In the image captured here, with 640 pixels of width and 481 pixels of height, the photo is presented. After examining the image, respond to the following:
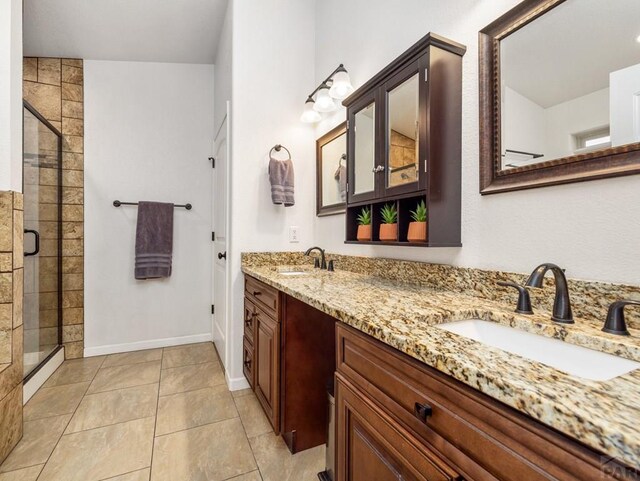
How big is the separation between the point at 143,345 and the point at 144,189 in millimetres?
1491

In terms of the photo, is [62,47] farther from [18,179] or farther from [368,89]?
[368,89]

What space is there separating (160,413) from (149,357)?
106 cm

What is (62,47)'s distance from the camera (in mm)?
2686

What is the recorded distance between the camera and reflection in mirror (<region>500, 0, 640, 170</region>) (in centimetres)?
83

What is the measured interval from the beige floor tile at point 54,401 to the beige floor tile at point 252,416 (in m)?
1.04

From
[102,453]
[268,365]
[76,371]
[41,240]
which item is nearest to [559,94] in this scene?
[268,365]

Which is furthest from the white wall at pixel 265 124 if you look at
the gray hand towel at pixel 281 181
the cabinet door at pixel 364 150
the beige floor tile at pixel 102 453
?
the cabinet door at pixel 364 150

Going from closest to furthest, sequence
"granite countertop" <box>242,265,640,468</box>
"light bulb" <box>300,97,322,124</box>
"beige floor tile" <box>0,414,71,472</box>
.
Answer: "granite countertop" <box>242,265,640,468</box> → "beige floor tile" <box>0,414,71,472</box> → "light bulb" <box>300,97,322,124</box>

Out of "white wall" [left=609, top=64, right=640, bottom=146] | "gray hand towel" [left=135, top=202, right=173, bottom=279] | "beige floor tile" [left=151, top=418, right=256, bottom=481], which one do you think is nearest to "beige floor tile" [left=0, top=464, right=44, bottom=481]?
"beige floor tile" [left=151, top=418, right=256, bottom=481]

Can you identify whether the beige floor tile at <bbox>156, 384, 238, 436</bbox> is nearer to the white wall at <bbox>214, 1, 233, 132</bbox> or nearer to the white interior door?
the white interior door

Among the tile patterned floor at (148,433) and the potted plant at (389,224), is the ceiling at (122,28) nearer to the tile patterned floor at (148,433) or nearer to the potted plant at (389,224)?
the potted plant at (389,224)

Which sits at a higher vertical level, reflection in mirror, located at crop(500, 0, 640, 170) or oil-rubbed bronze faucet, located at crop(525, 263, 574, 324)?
reflection in mirror, located at crop(500, 0, 640, 170)

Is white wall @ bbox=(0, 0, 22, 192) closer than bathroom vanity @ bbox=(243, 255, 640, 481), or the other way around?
bathroom vanity @ bbox=(243, 255, 640, 481)

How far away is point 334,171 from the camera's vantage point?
2273 mm
